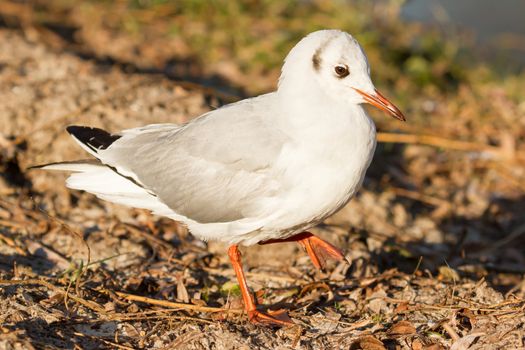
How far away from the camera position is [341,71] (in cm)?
441

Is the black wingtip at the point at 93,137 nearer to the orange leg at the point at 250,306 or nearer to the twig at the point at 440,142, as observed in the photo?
the orange leg at the point at 250,306

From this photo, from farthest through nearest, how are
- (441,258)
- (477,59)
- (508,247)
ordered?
(477,59) < (508,247) < (441,258)

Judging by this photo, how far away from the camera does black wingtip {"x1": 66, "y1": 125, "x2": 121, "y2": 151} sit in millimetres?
5082

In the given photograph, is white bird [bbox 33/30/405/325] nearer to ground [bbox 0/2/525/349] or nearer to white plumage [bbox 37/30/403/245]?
white plumage [bbox 37/30/403/245]

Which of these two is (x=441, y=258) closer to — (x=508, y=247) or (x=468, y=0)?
(x=508, y=247)

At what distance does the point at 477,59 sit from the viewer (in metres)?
10.4

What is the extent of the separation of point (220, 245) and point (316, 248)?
0.79 m

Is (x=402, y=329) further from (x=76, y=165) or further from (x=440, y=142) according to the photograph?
(x=440, y=142)

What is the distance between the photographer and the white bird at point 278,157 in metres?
A: 4.29

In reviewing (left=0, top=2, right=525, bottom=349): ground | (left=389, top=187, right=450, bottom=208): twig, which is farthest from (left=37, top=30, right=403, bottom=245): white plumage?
(left=389, top=187, right=450, bottom=208): twig

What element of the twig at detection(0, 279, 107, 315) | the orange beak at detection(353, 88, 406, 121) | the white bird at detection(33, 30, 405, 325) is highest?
the orange beak at detection(353, 88, 406, 121)

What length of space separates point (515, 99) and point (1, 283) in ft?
20.0

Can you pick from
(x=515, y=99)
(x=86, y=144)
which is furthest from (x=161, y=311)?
(x=515, y=99)

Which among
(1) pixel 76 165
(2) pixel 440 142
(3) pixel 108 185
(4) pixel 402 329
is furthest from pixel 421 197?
(1) pixel 76 165
